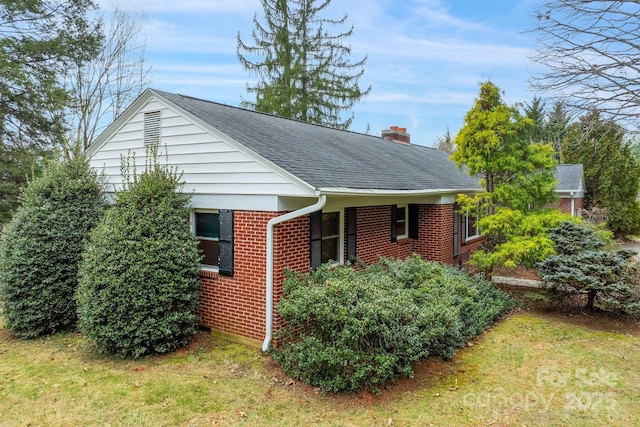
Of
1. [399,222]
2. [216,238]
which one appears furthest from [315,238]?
[399,222]

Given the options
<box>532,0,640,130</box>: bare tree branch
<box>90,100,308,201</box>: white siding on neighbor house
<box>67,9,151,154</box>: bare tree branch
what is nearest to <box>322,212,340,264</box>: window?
<box>90,100,308,201</box>: white siding on neighbor house

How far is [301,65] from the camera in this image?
23.7m

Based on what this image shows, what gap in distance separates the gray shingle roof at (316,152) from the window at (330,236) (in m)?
0.93

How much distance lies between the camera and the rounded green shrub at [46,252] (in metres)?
7.15

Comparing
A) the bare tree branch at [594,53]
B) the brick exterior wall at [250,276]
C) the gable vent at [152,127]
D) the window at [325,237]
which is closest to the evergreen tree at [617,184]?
the bare tree branch at [594,53]

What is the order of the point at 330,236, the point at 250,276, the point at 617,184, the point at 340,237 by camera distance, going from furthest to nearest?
the point at 617,184
the point at 340,237
the point at 330,236
the point at 250,276

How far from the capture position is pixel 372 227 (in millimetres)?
9266

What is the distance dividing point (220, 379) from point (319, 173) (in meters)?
3.65

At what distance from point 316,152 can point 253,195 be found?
254 cm

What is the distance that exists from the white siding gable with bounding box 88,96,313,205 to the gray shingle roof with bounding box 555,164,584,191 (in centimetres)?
2035

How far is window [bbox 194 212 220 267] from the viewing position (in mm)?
7294

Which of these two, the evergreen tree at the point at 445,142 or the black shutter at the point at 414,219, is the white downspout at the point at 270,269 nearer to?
the black shutter at the point at 414,219

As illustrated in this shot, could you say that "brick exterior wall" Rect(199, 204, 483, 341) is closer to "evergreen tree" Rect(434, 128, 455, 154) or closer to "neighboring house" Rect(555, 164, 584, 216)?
"neighboring house" Rect(555, 164, 584, 216)

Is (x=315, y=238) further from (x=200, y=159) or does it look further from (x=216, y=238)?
(x=200, y=159)
